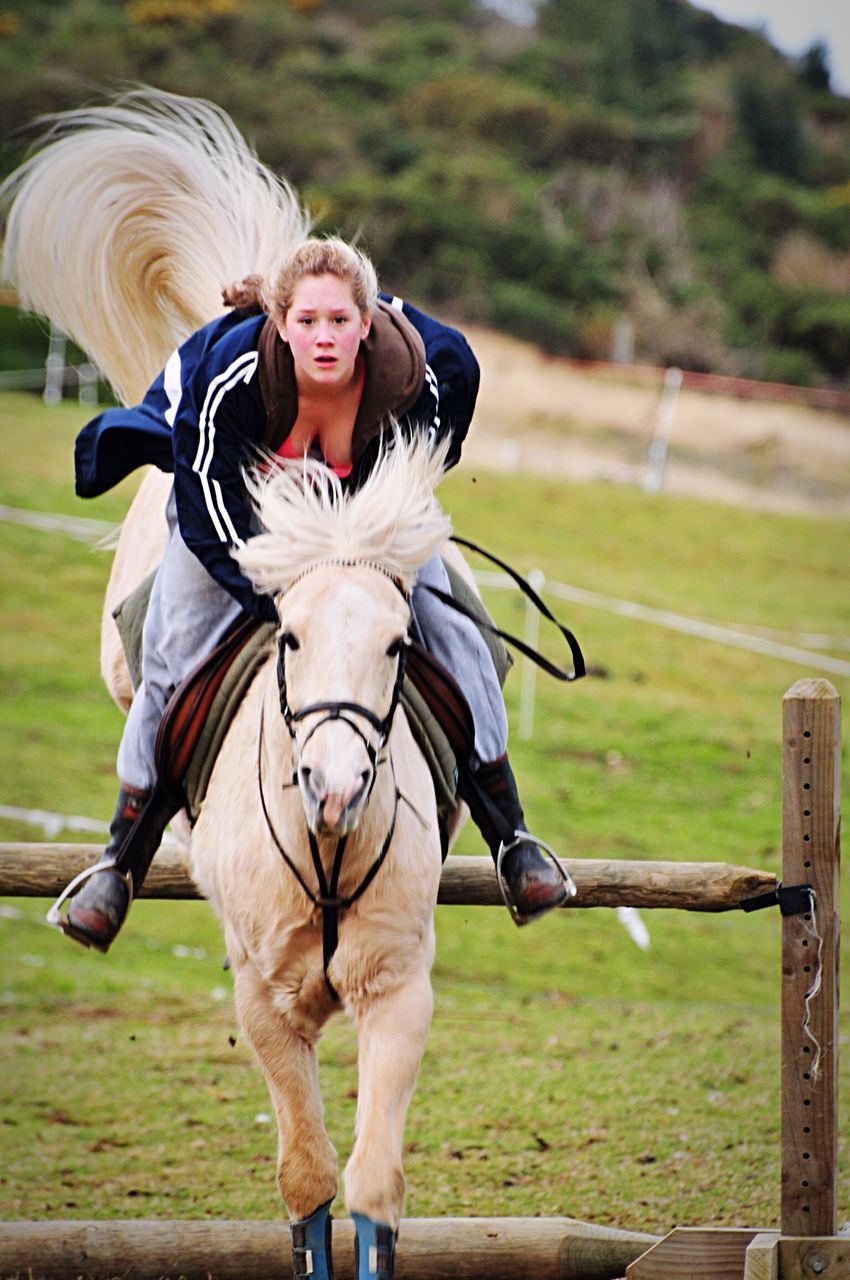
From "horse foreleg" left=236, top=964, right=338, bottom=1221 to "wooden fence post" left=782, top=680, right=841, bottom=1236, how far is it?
1229 mm

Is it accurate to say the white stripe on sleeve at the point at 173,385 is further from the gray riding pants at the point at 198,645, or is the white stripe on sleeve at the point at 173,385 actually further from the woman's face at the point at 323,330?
the woman's face at the point at 323,330

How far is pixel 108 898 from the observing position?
3664 mm

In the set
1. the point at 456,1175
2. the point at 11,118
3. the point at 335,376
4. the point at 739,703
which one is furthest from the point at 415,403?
the point at 11,118

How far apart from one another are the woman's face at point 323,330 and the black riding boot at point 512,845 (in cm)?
115

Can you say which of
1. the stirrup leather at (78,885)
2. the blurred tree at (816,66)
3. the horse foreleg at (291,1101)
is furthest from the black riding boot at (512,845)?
the blurred tree at (816,66)

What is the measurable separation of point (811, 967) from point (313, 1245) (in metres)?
1.44

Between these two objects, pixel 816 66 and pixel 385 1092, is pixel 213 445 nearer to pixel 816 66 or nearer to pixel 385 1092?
pixel 385 1092

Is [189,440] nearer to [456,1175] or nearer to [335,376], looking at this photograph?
[335,376]

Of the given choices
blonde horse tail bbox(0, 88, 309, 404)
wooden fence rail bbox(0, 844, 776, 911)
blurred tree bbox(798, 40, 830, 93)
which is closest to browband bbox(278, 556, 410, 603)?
wooden fence rail bbox(0, 844, 776, 911)

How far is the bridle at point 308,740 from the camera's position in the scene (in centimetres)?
283

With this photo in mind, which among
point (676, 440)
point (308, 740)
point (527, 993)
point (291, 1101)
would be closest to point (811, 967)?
point (291, 1101)

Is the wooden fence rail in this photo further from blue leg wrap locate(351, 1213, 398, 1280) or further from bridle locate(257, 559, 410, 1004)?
blue leg wrap locate(351, 1213, 398, 1280)

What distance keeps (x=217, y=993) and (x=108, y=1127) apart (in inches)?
80.5

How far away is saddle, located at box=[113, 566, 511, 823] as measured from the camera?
3584 millimetres
